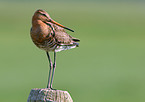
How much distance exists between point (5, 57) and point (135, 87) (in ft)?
29.6

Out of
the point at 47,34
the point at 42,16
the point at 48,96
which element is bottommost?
the point at 48,96

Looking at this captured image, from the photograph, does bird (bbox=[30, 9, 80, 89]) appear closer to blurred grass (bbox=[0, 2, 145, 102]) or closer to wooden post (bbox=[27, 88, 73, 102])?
wooden post (bbox=[27, 88, 73, 102])

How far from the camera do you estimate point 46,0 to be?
83.6 metres

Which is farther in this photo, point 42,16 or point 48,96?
point 42,16

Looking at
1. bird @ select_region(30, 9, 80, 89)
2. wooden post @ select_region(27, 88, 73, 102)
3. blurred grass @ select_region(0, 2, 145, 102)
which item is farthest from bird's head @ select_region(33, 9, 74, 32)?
blurred grass @ select_region(0, 2, 145, 102)

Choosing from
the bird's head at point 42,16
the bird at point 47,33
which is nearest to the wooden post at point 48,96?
the bird at point 47,33

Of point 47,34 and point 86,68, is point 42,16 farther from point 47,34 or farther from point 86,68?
point 86,68

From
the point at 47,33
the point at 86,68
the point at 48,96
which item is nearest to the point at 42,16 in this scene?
the point at 47,33

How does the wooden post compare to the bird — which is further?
the bird

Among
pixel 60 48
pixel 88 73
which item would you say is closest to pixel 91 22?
pixel 88 73

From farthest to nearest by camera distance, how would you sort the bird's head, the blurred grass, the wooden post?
the blurred grass, the bird's head, the wooden post

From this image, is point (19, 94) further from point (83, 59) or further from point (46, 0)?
point (46, 0)

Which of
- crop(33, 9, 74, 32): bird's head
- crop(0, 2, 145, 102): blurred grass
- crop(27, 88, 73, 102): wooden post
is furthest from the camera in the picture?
crop(0, 2, 145, 102): blurred grass

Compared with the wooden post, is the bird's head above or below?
above
